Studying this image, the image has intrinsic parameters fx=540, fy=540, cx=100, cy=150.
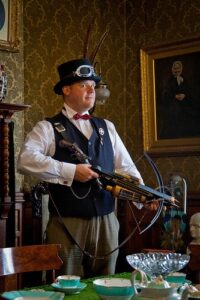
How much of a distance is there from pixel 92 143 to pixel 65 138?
13 cm

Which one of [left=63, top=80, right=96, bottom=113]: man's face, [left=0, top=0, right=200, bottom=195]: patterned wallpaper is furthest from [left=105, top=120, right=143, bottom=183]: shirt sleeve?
[left=0, top=0, right=200, bottom=195]: patterned wallpaper

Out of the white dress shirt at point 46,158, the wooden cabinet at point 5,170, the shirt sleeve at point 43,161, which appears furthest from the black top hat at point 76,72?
the wooden cabinet at point 5,170

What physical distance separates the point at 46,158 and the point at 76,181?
16cm

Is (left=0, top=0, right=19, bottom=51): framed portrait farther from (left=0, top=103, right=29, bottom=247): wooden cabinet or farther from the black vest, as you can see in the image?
the black vest

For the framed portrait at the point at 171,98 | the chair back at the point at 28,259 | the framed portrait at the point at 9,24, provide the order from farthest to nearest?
the framed portrait at the point at 171,98 < the framed portrait at the point at 9,24 < the chair back at the point at 28,259

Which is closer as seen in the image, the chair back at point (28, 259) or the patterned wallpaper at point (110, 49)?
the chair back at point (28, 259)

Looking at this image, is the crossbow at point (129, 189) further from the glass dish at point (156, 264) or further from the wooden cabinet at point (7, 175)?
the wooden cabinet at point (7, 175)

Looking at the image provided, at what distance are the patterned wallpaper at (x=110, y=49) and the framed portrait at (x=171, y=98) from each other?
8 centimetres

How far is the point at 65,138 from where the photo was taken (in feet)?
7.83

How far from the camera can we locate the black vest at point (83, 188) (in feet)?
7.56

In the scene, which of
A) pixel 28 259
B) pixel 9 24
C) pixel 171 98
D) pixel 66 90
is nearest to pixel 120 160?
pixel 66 90

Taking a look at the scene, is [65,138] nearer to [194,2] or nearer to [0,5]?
[0,5]

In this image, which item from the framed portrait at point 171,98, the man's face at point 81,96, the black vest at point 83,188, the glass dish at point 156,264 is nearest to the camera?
the glass dish at point 156,264

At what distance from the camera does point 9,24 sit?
3.63 m
